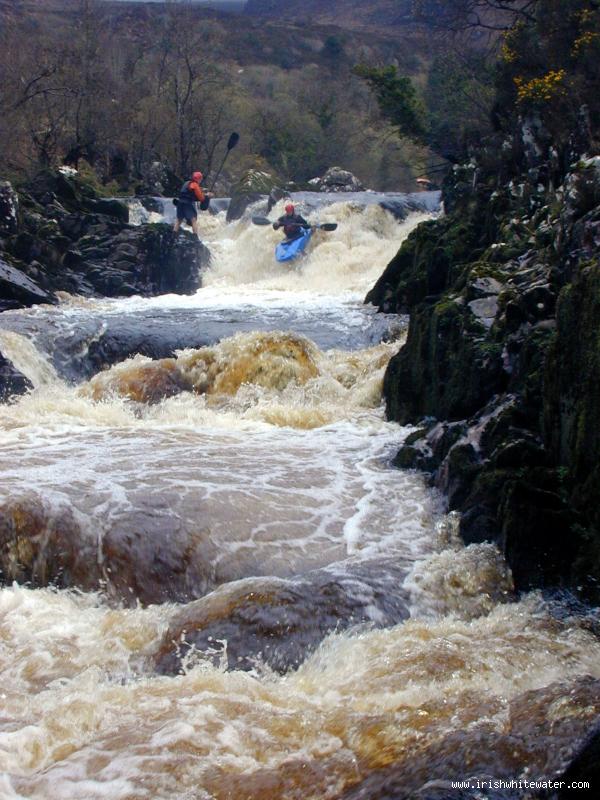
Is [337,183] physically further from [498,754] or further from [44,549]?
[498,754]

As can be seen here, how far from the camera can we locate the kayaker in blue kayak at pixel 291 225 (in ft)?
60.3

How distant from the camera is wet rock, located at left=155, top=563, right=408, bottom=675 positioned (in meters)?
4.62

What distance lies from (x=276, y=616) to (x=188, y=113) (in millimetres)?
28294

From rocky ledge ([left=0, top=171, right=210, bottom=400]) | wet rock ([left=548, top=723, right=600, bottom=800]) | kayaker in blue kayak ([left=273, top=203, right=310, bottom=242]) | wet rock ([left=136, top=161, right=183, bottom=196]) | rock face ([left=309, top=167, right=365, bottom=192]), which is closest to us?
wet rock ([left=548, top=723, right=600, bottom=800])

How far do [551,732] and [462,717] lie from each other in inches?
22.1

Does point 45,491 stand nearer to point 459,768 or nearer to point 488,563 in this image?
point 488,563

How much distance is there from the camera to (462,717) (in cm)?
375

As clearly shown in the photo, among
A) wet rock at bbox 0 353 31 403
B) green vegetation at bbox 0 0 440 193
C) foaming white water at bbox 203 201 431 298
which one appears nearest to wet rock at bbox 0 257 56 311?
foaming white water at bbox 203 201 431 298

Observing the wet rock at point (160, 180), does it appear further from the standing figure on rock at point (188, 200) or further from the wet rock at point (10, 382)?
the wet rock at point (10, 382)

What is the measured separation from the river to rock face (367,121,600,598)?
0.89 feet

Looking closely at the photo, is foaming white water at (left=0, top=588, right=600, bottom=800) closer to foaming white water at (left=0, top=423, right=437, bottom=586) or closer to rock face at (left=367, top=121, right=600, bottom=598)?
rock face at (left=367, top=121, right=600, bottom=598)

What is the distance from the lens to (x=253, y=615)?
4.86m

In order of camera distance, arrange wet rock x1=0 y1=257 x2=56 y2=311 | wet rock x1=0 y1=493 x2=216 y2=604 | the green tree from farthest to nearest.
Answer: the green tree
wet rock x1=0 y1=257 x2=56 y2=311
wet rock x1=0 y1=493 x2=216 y2=604

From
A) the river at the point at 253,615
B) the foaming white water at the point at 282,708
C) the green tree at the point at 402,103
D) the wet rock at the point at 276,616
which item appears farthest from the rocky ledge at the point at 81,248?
the foaming white water at the point at 282,708
